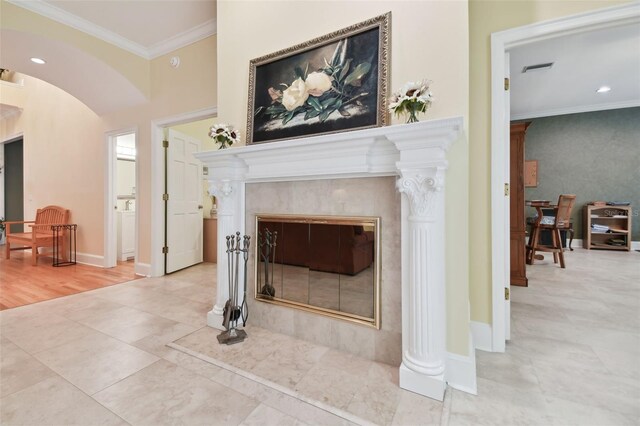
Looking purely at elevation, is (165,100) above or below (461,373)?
above

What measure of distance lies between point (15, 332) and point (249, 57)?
9.43ft

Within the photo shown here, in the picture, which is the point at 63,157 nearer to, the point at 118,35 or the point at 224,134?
the point at 118,35

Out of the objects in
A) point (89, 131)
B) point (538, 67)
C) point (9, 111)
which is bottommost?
point (89, 131)

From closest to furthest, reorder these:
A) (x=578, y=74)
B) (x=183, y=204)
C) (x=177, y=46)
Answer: (x=177, y=46)
(x=578, y=74)
(x=183, y=204)

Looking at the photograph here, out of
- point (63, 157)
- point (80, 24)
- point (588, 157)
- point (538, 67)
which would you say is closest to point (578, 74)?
point (538, 67)

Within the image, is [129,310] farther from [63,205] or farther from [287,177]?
[63,205]

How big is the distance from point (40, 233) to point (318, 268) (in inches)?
207

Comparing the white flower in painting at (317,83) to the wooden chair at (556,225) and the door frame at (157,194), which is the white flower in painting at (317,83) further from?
the wooden chair at (556,225)

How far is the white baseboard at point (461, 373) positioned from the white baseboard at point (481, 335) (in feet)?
1.51

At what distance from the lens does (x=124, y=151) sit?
530cm

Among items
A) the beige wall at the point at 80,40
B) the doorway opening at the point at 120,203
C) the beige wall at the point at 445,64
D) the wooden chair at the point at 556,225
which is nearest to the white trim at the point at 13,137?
the doorway opening at the point at 120,203

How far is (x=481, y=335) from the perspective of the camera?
6.16 ft

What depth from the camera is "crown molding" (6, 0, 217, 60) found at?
2783 mm

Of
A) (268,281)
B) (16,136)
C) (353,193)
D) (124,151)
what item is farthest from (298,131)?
(16,136)
